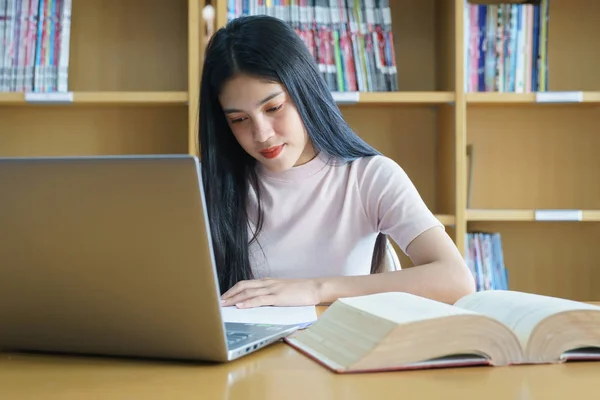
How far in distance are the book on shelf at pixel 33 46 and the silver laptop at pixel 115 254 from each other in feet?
5.65

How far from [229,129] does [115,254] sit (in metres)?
1.02

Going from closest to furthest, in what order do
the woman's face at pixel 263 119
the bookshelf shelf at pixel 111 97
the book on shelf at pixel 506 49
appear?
the woman's face at pixel 263 119
the bookshelf shelf at pixel 111 97
the book on shelf at pixel 506 49

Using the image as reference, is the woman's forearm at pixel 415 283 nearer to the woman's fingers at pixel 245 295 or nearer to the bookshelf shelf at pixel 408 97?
the woman's fingers at pixel 245 295

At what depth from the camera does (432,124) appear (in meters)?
2.54

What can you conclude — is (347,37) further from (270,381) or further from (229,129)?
(270,381)

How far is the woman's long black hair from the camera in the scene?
1.50m

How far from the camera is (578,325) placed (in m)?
0.69

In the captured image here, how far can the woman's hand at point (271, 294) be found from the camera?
3.57 ft

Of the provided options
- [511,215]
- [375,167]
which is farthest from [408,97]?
[375,167]

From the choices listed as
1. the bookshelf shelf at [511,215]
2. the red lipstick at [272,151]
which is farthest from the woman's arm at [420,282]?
the bookshelf shelf at [511,215]

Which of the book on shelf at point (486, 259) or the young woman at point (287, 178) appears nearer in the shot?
the young woman at point (287, 178)

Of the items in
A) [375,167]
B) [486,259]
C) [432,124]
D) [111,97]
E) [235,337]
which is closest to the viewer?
[235,337]

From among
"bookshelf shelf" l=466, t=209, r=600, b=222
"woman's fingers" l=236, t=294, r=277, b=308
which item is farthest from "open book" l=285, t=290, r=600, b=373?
"bookshelf shelf" l=466, t=209, r=600, b=222

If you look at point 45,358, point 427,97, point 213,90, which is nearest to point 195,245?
point 45,358
